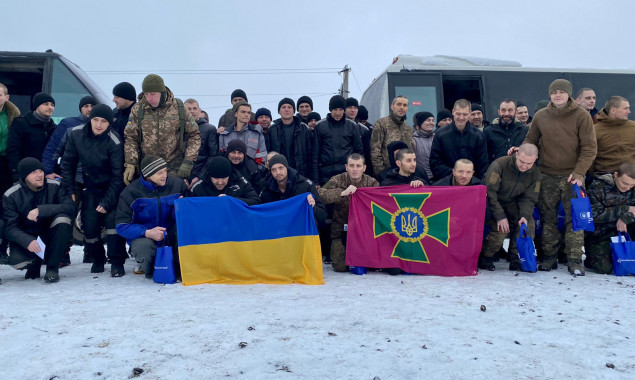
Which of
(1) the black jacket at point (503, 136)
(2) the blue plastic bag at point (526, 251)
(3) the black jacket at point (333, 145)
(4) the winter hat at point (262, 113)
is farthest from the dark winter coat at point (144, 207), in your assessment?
(1) the black jacket at point (503, 136)

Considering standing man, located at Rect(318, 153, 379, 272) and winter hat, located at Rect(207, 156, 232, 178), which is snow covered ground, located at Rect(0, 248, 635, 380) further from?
winter hat, located at Rect(207, 156, 232, 178)

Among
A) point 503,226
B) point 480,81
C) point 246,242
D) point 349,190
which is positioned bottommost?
point 246,242

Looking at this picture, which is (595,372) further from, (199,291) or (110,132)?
(110,132)

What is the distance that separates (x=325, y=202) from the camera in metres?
5.46

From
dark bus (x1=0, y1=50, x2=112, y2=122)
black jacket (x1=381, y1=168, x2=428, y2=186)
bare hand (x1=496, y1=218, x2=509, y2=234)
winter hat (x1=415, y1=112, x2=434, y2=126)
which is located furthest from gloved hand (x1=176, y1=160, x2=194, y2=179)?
bare hand (x1=496, y1=218, x2=509, y2=234)

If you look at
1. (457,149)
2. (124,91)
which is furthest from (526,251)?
(124,91)

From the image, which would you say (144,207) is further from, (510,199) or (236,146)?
(510,199)

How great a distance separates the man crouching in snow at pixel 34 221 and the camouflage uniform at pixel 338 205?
9.76 feet

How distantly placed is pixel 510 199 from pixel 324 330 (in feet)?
10.9

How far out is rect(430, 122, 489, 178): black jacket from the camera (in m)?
5.94

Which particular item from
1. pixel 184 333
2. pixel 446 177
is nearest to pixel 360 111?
pixel 446 177

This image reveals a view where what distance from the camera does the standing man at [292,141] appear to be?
650cm

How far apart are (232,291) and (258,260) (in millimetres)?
601

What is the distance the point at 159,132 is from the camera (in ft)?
17.8
